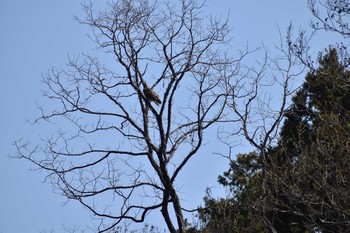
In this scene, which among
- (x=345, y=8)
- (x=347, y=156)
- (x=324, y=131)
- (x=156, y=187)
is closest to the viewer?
(x=345, y=8)

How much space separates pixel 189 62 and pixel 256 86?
1.57 meters

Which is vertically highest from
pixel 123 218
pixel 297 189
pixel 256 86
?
pixel 256 86

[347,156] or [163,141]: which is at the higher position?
[163,141]

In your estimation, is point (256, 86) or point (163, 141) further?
point (256, 86)

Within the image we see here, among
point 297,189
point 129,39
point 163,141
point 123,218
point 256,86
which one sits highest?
point 129,39

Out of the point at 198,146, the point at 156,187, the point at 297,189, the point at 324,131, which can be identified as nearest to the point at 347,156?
the point at 297,189

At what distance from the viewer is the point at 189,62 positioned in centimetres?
1061

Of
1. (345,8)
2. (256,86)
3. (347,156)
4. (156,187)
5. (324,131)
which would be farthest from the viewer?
(256,86)

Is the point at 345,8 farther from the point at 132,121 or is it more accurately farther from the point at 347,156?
the point at 132,121

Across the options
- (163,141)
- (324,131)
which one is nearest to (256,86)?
(324,131)

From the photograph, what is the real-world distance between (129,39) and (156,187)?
2489mm

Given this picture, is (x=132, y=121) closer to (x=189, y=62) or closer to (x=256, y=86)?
(x=189, y=62)

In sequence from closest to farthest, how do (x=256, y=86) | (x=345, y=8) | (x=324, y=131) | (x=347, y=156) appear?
(x=345, y=8) < (x=347, y=156) < (x=324, y=131) < (x=256, y=86)

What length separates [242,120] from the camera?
1155cm
